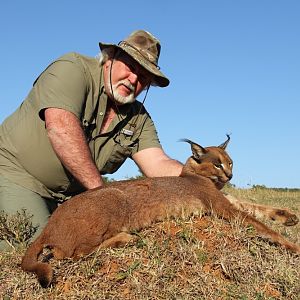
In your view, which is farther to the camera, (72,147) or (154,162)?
(154,162)

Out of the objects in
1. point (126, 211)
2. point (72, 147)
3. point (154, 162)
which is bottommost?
point (126, 211)

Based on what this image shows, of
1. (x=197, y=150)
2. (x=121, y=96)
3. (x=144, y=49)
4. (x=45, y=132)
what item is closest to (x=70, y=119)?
(x=45, y=132)

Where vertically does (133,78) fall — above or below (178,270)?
above

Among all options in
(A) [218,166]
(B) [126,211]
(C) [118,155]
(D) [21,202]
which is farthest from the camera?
(C) [118,155]

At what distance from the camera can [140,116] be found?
7621 mm

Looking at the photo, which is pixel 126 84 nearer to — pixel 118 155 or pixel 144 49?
pixel 144 49

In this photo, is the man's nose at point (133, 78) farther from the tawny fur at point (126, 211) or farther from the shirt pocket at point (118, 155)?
the tawny fur at point (126, 211)

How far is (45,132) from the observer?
6777 millimetres

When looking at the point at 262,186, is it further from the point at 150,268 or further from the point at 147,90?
the point at 150,268

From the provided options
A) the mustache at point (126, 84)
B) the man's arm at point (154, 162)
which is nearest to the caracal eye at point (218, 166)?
the man's arm at point (154, 162)

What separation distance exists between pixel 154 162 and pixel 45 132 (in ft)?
5.30

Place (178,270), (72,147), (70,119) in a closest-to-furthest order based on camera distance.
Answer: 1. (178,270)
2. (72,147)
3. (70,119)

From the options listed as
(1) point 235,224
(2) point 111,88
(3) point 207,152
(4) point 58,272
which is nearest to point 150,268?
(4) point 58,272

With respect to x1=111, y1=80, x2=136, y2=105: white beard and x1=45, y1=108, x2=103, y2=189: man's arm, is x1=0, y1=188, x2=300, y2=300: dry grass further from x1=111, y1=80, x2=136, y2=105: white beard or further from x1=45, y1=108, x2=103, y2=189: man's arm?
x1=111, y1=80, x2=136, y2=105: white beard
